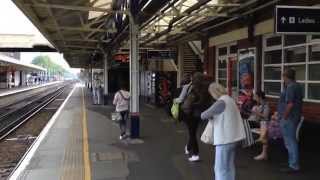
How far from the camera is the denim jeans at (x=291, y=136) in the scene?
28.2 feet

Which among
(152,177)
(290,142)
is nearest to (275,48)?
(290,142)

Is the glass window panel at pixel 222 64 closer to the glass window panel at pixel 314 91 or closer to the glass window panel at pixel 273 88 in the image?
the glass window panel at pixel 273 88

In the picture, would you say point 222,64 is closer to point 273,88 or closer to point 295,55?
point 273,88

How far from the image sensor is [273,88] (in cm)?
1381

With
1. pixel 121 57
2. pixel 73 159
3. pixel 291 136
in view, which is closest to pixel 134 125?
pixel 73 159

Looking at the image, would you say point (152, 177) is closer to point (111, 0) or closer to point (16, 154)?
point (16, 154)

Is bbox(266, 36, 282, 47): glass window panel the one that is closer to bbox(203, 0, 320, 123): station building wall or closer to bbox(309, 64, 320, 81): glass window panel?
bbox(203, 0, 320, 123): station building wall

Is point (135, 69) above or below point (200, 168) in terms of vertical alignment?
above

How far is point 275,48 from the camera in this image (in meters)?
13.5

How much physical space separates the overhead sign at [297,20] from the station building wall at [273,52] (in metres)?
3.52

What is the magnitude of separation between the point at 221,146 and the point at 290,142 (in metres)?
2.50

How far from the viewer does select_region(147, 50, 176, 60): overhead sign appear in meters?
25.7

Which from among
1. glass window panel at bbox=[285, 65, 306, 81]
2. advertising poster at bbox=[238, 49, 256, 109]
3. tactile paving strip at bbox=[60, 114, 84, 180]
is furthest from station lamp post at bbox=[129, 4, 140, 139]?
glass window panel at bbox=[285, 65, 306, 81]

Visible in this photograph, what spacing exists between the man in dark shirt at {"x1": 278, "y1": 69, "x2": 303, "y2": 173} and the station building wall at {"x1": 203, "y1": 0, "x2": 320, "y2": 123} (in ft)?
7.92
